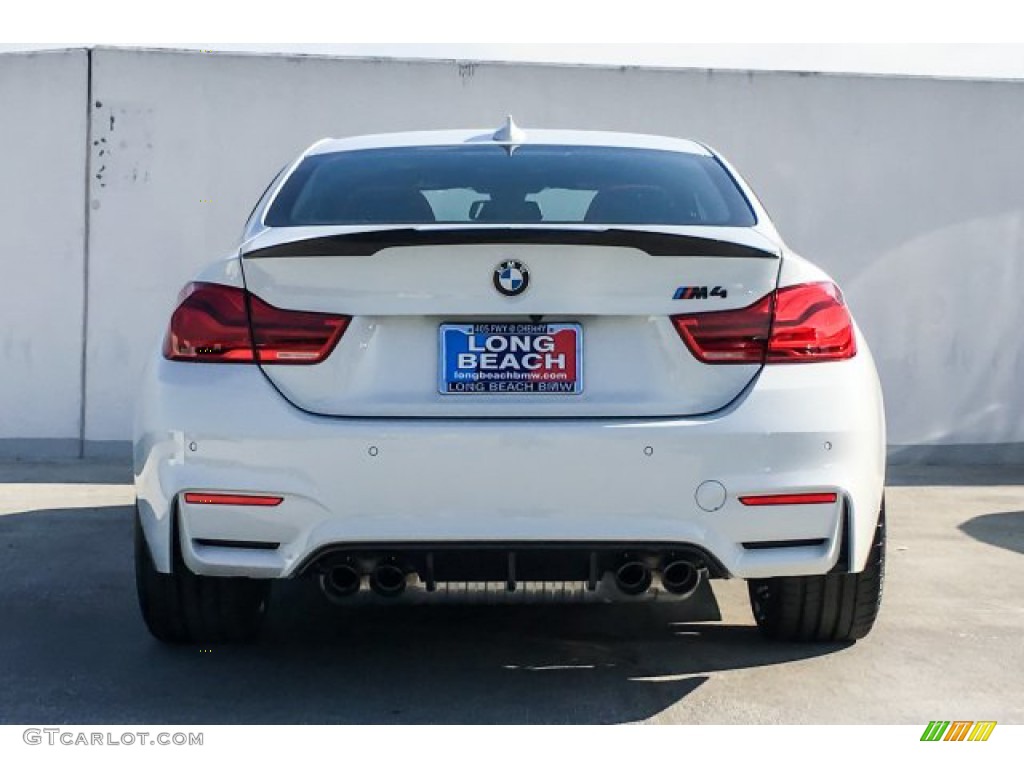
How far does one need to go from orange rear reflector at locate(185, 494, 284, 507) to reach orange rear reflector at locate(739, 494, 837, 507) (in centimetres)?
112

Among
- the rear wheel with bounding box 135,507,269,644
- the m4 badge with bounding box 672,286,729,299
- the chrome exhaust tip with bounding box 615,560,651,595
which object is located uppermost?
the m4 badge with bounding box 672,286,729,299

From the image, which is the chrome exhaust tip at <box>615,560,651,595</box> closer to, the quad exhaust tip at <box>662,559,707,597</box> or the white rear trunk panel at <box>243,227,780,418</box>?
the quad exhaust tip at <box>662,559,707,597</box>

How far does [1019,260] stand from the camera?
1158 cm

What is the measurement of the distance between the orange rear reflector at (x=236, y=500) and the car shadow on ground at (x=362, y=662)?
0.51 m

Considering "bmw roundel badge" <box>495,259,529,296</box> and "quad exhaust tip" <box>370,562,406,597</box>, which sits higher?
"bmw roundel badge" <box>495,259,529,296</box>

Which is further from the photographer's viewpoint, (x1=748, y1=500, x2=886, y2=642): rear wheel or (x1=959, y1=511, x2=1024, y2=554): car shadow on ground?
(x1=959, y1=511, x2=1024, y2=554): car shadow on ground

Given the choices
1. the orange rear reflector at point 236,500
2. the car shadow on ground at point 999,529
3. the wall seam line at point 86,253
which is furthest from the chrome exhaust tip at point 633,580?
the wall seam line at point 86,253

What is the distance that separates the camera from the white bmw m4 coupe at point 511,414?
383cm

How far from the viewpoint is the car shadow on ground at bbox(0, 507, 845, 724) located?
157 inches

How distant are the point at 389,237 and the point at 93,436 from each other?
756 cm

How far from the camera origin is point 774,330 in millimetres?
3941
